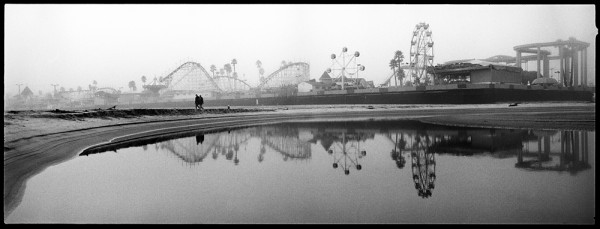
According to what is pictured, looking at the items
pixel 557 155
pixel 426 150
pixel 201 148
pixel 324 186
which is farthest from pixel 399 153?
pixel 201 148

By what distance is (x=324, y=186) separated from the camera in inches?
265

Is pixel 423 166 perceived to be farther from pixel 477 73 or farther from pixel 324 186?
pixel 477 73

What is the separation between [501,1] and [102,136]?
15.3m

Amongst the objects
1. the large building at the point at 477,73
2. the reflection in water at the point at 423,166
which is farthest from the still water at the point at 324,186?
the large building at the point at 477,73

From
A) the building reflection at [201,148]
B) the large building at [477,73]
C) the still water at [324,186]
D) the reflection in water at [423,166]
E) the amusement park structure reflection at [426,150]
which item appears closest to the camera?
the still water at [324,186]

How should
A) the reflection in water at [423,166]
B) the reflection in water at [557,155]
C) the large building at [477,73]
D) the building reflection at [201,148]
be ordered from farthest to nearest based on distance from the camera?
the large building at [477,73]
the building reflection at [201,148]
the reflection in water at [557,155]
the reflection in water at [423,166]

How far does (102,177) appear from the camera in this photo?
7.75m

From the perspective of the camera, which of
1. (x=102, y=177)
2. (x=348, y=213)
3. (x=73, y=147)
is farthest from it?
(x=73, y=147)

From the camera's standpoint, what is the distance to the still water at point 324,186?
5.06m

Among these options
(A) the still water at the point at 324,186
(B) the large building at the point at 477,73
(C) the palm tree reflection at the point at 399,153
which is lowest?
(A) the still water at the point at 324,186

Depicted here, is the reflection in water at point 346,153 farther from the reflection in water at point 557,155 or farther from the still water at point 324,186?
the reflection in water at point 557,155

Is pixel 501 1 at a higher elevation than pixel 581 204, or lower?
higher

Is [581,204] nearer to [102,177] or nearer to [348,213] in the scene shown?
A: [348,213]

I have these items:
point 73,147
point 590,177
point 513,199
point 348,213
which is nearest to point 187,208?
point 348,213
